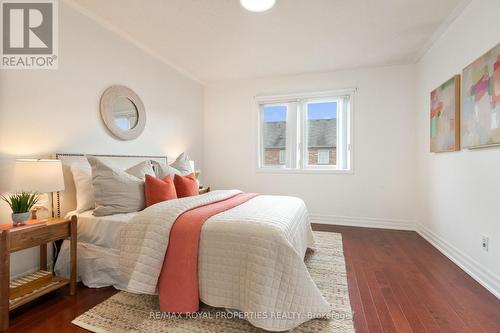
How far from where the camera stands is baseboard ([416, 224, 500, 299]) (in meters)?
1.96

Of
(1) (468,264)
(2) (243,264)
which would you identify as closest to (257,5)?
(2) (243,264)

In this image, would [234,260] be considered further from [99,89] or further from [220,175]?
[220,175]

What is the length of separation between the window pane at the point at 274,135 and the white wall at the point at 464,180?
6.77 feet

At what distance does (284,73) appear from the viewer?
420cm

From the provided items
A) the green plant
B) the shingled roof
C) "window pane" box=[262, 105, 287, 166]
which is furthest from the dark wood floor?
"window pane" box=[262, 105, 287, 166]

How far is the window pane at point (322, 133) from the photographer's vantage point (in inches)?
165

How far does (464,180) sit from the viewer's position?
241 cm

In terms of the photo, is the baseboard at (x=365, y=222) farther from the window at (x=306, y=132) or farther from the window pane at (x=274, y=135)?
the window pane at (x=274, y=135)

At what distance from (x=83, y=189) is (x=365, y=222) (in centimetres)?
378

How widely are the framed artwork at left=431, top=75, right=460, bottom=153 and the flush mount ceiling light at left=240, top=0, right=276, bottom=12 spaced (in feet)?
6.44

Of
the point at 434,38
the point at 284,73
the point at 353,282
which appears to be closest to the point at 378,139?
the point at 434,38

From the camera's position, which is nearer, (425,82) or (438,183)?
(438,183)

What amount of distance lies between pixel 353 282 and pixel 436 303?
57 cm

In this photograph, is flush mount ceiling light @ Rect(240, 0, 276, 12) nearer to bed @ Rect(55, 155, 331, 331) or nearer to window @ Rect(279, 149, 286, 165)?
bed @ Rect(55, 155, 331, 331)
